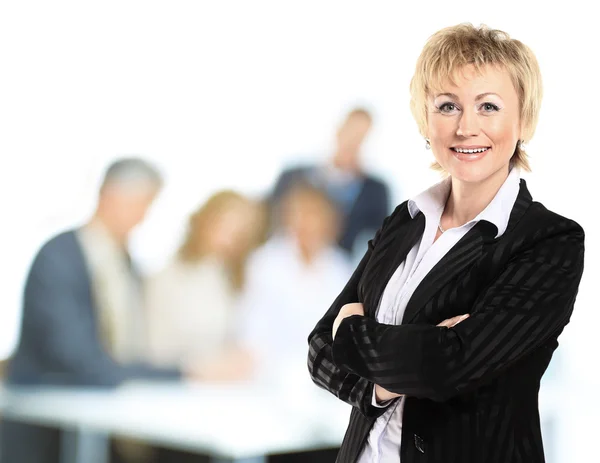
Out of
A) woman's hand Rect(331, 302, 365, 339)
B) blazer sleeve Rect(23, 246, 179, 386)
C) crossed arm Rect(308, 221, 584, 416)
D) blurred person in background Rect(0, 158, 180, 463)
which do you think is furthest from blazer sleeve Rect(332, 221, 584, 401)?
blazer sleeve Rect(23, 246, 179, 386)

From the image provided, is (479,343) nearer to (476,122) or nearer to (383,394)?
(383,394)

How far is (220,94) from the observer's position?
4.62 m

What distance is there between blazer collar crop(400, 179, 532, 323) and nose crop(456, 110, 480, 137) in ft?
0.44

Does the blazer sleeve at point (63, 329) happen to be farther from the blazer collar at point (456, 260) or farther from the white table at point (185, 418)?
the blazer collar at point (456, 260)

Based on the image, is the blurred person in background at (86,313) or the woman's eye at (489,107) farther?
the blurred person in background at (86,313)

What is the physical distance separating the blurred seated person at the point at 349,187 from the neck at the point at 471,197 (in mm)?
3372

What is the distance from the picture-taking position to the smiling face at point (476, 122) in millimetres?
1267

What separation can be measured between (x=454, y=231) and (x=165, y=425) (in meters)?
1.73

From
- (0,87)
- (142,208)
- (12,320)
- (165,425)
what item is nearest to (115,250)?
(142,208)

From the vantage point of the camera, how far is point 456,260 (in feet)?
4.13

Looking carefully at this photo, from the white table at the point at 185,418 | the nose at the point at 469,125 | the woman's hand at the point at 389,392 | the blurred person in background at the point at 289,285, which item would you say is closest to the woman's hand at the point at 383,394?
the woman's hand at the point at 389,392

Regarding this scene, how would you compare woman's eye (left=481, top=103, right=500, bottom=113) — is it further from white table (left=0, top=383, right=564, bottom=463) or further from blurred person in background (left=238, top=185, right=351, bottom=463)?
blurred person in background (left=238, top=185, right=351, bottom=463)

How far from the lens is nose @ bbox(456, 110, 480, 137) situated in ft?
4.14

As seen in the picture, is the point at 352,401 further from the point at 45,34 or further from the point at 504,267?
the point at 45,34
